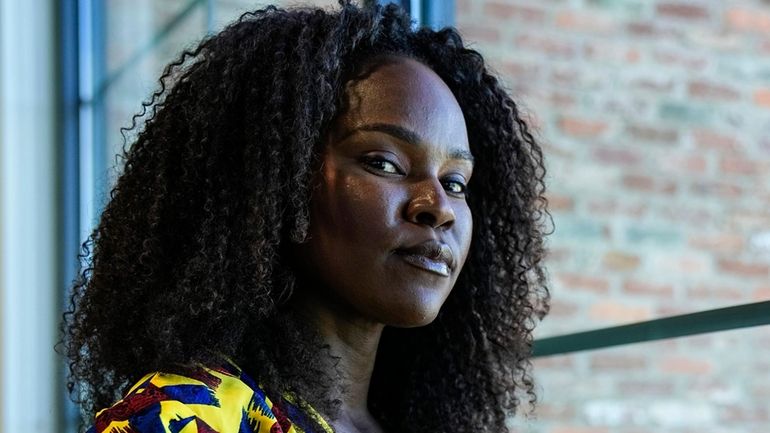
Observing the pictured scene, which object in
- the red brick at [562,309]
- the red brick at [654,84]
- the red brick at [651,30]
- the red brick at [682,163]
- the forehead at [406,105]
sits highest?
the red brick at [651,30]

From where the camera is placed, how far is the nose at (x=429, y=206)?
5.01 feet

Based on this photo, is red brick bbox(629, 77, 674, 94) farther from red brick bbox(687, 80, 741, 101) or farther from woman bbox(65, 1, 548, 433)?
woman bbox(65, 1, 548, 433)

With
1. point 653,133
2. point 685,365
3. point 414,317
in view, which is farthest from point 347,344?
point 653,133

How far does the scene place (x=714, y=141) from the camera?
250cm

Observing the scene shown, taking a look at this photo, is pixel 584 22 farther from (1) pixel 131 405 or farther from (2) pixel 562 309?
(1) pixel 131 405

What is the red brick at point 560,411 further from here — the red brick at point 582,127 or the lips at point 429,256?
the lips at point 429,256

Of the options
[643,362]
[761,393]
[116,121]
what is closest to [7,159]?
[116,121]

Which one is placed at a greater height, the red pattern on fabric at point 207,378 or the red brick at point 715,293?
the red pattern on fabric at point 207,378

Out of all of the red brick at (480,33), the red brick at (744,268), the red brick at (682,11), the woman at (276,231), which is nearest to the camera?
the woman at (276,231)

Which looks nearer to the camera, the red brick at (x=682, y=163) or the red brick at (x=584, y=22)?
the red brick at (x=682, y=163)

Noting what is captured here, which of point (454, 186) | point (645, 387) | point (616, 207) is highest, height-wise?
point (454, 186)

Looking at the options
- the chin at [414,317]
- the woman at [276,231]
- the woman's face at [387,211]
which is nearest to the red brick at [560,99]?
the woman at [276,231]

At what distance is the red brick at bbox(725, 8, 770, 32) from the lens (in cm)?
229

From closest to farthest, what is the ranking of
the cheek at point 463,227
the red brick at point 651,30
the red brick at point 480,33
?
the cheek at point 463,227
the red brick at point 651,30
the red brick at point 480,33
